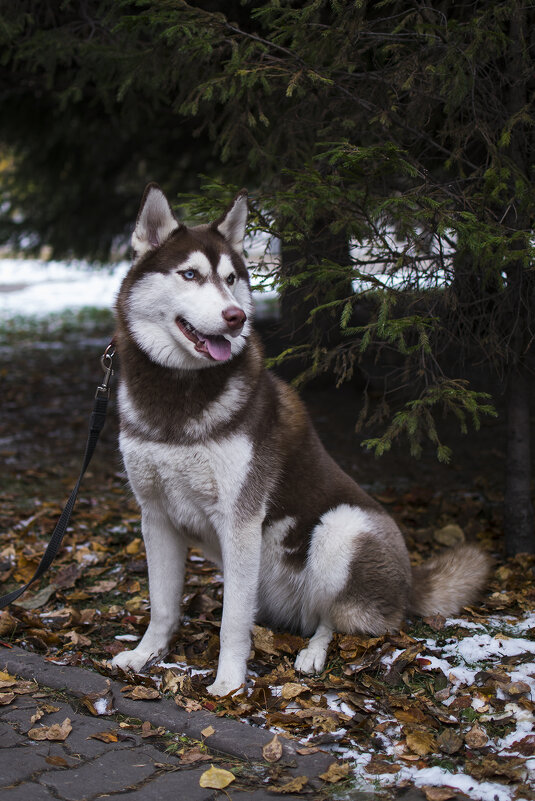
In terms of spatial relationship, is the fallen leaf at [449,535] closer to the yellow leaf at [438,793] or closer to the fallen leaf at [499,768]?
the fallen leaf at [499,768]

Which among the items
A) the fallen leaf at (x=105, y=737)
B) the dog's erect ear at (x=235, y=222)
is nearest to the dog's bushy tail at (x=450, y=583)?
the fallen leaf at (x=105, y=737)

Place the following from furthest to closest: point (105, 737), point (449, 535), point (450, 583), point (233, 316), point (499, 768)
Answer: point (449, 535), point (450, 583), point (233, 316), point (105, 737), point (499, 768)

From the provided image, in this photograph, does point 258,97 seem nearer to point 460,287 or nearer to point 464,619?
point 460,287

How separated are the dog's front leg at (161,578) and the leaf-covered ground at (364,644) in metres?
0.12

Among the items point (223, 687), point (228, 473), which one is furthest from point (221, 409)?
point (223, 687)

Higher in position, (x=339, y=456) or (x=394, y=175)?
(x=394, y=175)

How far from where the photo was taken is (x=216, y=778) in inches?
112

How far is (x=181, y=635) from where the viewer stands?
4238 millimetres

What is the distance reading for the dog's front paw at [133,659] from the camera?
3.82m

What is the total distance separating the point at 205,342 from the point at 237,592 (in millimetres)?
1227

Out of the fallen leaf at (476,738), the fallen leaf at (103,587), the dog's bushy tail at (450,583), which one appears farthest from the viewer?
the fallen leaf at (103,587)

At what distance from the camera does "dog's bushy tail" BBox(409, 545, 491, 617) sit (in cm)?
436

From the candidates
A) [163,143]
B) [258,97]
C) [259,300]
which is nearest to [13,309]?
[259,300]

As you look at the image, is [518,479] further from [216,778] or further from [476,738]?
[216,778]
